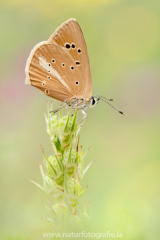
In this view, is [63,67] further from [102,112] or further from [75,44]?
[102,112]

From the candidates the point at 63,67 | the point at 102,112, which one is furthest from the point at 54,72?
the point at 102,112

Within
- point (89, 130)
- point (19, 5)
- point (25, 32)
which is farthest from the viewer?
point (19, 5)

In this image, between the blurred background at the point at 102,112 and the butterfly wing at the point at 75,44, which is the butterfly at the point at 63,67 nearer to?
the butterfly wing at the point at 75,44

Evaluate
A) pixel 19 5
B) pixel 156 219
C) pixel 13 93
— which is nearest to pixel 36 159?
pixel 13 93

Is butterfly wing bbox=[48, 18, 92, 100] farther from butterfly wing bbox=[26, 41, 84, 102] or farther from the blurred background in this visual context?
the blurred background

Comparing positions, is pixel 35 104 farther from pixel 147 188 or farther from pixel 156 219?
pixel 156 219

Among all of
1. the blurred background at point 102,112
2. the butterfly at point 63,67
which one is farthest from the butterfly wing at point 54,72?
the blurred background at point 102,112
